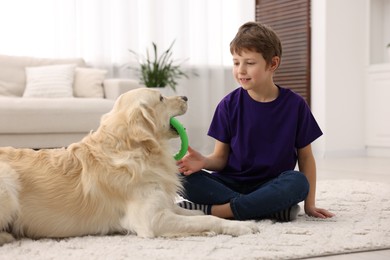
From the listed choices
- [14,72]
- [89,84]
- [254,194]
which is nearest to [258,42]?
[254,194]

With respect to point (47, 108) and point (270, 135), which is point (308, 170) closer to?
point (270, 135)

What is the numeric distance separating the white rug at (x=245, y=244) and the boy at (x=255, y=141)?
0.65 feet

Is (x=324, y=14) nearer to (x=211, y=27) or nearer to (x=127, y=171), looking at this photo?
(x=211, y=27)

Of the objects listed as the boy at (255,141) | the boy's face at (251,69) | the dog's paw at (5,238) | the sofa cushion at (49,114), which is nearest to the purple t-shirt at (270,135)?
the boy at (255,141)

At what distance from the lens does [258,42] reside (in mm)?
2170

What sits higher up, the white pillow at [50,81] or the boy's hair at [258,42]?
the boy's hair at [258,42]

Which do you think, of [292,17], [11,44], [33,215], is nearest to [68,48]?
[11,44]

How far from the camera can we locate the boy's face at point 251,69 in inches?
85.9

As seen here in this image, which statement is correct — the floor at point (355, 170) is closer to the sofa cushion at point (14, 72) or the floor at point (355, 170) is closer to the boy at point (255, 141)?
the boy at point (255, 141)

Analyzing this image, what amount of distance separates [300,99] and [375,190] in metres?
1.03

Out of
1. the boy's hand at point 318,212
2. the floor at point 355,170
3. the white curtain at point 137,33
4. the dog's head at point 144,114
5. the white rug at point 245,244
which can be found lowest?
the floor at point 355,170

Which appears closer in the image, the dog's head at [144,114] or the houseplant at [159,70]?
the dog's head at [144,114]

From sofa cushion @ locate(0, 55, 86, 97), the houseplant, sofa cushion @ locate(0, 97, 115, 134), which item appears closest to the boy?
sofa cushion @ locate(0, 97, 115, 134)

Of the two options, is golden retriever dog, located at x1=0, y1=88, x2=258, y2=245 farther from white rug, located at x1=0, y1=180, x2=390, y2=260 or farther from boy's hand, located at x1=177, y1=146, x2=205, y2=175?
boy's hand, located at x1=177, y1=146, x2=205, y2=175
